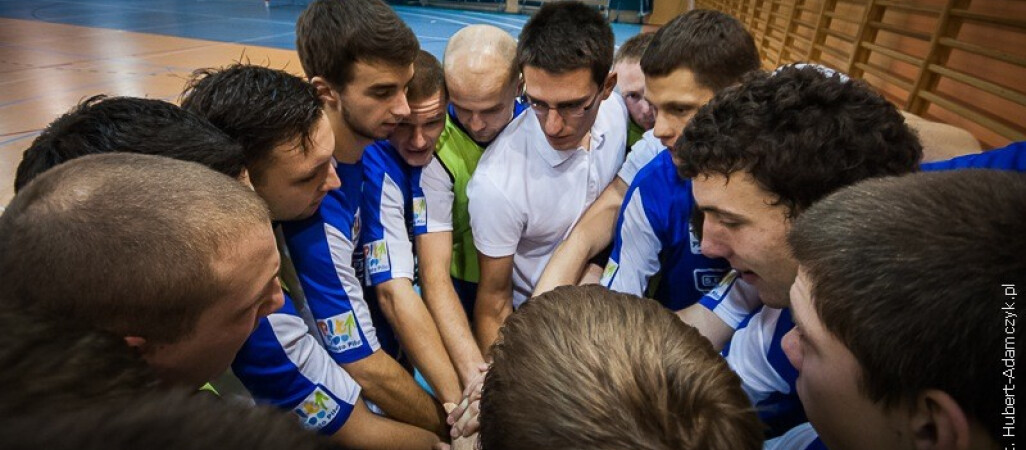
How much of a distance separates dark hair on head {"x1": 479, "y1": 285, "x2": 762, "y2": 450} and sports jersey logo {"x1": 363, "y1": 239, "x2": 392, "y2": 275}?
135cm

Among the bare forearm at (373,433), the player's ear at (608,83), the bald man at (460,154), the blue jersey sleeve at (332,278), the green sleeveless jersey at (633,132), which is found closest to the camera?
the bare forearm at (373,433)

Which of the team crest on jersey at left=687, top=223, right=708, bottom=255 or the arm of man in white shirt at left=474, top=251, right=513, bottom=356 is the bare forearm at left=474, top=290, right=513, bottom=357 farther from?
the team crest on jersey at left=687, top=223, right=708, bottom=255

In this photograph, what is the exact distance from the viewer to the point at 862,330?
735 millimetres

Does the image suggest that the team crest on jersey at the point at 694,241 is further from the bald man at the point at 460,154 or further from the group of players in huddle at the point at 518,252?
the bald man at the point at 460,154

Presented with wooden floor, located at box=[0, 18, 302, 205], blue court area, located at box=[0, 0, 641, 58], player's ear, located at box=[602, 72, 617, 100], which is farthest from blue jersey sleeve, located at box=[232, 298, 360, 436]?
blue court area, located at box=[0, 0, 641, 58]

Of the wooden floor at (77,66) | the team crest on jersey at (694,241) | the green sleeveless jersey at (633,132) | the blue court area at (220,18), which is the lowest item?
the blue court area at (220,18)

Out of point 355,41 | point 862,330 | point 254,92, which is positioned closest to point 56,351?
point 862,330

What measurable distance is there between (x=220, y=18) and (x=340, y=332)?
16093 millimetres

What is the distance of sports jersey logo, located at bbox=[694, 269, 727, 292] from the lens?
5.78 feet

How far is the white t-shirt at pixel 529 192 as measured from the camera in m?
2.10

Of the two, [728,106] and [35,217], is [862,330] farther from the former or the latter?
[35,217]

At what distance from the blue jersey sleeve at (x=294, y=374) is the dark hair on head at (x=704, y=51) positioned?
147cm

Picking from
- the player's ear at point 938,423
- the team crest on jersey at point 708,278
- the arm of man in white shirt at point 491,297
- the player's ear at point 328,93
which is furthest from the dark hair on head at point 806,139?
the player's ear at point 328,93

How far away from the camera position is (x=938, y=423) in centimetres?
68
